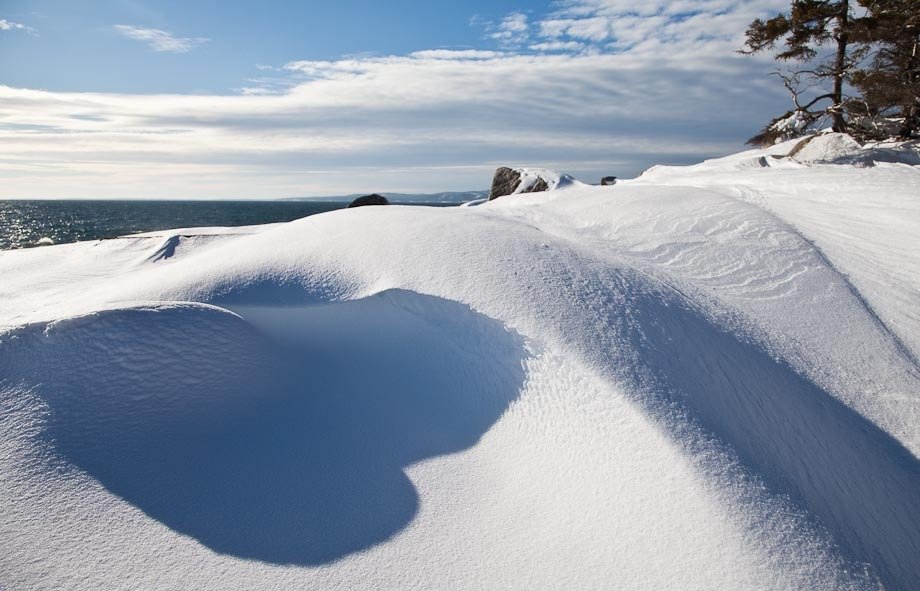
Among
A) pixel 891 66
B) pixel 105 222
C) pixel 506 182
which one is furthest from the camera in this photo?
pixel 105 222

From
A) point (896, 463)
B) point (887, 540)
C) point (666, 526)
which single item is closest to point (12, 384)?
point (666, 526)

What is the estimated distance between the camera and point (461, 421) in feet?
9.93

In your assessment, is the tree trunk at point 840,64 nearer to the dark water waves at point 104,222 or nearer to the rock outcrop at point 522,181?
the rock outcrop at point 522,181

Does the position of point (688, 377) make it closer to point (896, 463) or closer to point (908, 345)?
point (896, 463)

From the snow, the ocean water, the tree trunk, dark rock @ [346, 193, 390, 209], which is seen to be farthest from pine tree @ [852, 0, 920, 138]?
the ocean water

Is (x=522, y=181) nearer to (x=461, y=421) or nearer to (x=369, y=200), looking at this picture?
(x=369, y=200)

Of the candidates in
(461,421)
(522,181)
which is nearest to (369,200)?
(522,181)

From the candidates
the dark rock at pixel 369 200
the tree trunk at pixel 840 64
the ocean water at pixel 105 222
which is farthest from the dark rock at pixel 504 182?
the ocean water at pixel 105 222

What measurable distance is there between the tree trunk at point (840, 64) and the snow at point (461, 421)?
9.03 meters

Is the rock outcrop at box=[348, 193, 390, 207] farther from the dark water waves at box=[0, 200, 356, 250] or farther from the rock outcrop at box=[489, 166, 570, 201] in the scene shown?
the dark water waves at box=[0, 200, 356, 250]

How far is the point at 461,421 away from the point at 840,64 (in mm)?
13209

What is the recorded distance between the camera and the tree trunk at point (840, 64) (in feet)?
36.5

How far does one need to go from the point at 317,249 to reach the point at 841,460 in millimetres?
3609

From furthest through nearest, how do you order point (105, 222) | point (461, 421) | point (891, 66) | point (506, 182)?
1. point (105, 222)
2. point (506, 182)
3. point (891, 66)
4. point (461, 421)
